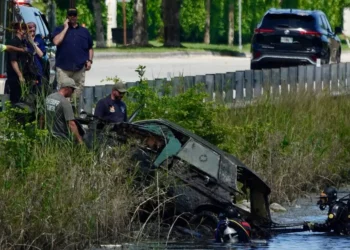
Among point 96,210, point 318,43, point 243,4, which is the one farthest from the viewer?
point 243,4

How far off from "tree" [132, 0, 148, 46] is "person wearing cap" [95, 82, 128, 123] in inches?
1549

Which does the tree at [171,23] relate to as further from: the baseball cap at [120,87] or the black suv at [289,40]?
the baseball cap at [120,87]

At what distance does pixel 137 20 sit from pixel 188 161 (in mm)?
41844

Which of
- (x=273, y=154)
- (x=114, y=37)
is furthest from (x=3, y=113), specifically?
(x=114, y=37)

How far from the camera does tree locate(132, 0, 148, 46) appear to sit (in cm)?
5566

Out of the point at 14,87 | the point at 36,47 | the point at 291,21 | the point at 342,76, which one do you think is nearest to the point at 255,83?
the point at 342,76

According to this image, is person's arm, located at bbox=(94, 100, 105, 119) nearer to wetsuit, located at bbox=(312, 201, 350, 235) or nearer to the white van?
wetsuit, located at bbox=(312, 201, 350, 235)

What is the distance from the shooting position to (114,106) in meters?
16.1

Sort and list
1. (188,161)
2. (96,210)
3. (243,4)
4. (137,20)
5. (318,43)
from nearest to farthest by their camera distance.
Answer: (96,210)
(188,161)
(318,43)
(137,20)
(243,4)

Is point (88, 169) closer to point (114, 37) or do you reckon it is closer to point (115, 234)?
point (115, 234)

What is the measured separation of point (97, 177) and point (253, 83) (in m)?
10.4

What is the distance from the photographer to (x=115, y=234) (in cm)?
1359

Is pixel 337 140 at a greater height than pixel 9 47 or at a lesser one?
lesser

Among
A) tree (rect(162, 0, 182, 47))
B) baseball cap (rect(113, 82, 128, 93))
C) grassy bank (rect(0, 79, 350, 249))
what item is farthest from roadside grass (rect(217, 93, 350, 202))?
tree (rect(162, 0, 182, 47))
